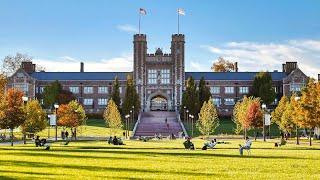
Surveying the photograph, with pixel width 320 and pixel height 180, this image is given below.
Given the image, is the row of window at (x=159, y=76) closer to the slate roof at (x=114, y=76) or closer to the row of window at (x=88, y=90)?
the slate roof at (x=114, y=76)

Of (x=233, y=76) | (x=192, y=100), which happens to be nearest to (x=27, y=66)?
(x=192, y=100)

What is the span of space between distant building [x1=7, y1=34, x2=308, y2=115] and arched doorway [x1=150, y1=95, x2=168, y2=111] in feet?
1.18

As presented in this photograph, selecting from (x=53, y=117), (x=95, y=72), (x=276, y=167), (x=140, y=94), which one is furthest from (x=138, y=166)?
(x=95, y=72)

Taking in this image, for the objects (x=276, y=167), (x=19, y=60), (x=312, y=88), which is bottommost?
(x=276, y=167)

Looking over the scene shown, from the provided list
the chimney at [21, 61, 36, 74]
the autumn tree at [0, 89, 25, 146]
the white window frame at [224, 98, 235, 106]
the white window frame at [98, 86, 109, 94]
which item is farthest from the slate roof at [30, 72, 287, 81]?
the autumn tree at [0, 89, 25, 146]

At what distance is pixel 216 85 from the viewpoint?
11400 centimetres

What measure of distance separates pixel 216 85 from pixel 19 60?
43481 mm

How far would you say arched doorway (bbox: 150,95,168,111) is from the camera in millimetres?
115500

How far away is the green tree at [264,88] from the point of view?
102250 mm

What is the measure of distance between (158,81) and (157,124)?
21421 mm

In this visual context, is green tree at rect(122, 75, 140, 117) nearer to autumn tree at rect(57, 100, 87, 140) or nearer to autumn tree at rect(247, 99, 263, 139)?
autumn tree at rect(57, 100, 87, 140)

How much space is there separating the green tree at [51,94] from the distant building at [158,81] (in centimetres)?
893

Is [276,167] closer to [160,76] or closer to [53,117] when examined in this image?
[53,117]

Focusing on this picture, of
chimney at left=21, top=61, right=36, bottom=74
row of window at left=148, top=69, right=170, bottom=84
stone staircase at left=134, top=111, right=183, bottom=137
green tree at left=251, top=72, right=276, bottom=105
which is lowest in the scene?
stone staircase at left=134, top=111, right=183, bottom=137
